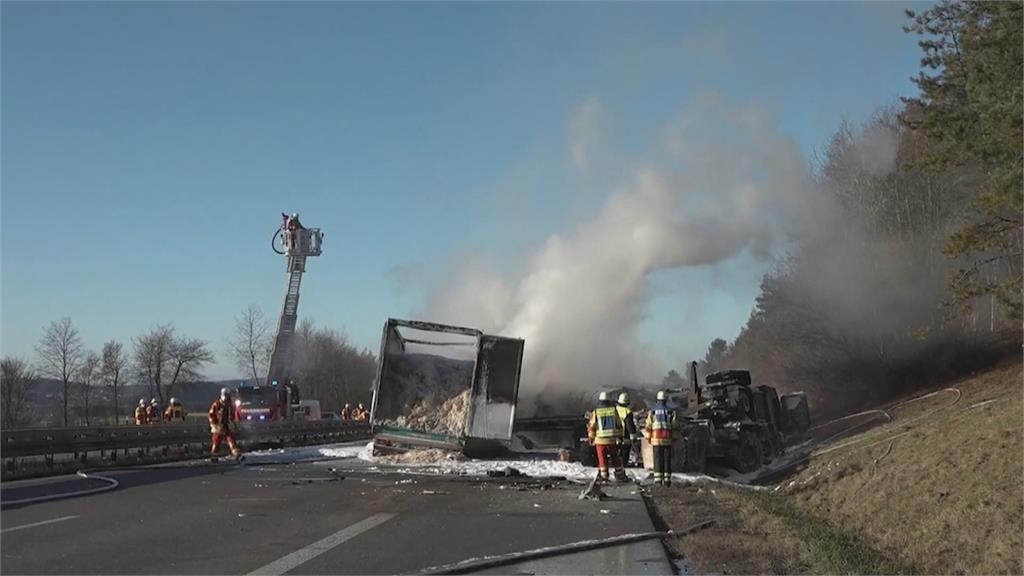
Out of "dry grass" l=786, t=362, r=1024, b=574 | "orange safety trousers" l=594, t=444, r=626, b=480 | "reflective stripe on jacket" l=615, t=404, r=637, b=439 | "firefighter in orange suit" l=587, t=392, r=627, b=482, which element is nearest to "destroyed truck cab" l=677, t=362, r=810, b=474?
"dry grass" l=786, t=362, r=1024, b=574

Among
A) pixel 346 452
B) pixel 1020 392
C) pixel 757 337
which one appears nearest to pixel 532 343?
pixel 346 452

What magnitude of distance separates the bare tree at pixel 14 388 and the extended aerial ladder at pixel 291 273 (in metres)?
15.9

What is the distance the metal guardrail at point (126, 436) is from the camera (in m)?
17.3

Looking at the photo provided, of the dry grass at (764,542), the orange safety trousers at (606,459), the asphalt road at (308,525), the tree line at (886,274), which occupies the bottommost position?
the asphalt road at (308,525)

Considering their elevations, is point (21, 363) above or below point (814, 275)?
below

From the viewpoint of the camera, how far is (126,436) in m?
Result: 20.6

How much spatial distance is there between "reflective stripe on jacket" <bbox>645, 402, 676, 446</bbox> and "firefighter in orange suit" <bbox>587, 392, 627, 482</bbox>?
0.54m

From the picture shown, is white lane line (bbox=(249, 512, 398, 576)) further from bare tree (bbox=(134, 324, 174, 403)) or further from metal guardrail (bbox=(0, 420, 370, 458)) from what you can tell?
bare tree (bbox=(134, 324, 174, 403))

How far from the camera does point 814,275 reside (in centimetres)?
3919

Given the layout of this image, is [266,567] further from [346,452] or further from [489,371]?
[346,452]

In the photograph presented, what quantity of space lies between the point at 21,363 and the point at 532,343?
48297 mm

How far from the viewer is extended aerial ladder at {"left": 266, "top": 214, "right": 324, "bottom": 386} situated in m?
37.2

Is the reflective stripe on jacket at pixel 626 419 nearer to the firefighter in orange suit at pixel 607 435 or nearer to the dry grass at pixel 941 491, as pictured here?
the firefighter in orange suit at pixel 607 435

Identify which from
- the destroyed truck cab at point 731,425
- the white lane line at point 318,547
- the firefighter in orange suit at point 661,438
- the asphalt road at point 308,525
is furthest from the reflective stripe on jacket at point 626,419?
the white lane line at point 318,547
